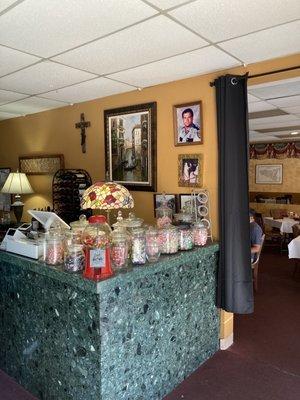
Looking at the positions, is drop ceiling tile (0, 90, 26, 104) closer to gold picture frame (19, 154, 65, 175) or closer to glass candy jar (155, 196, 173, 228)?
gold picture frame (19, 154, 65, 175)

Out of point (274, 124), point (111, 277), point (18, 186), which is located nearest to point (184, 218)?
point (111, 277)

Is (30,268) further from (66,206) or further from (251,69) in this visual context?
(251,69)

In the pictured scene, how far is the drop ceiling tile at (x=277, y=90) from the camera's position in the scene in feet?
10.9

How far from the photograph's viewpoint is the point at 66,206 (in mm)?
4180

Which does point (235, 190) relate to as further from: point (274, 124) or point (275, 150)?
point (275, 150)

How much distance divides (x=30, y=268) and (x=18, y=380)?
1.02 m

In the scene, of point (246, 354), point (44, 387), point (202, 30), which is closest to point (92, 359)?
point (44, 387)

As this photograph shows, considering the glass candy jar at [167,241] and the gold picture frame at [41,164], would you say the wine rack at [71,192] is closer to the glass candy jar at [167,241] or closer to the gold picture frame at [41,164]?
the gold picture frame at [41,164]

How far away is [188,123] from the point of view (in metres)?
3.14

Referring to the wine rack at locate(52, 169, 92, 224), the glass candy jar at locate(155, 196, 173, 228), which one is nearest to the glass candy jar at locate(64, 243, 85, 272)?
the glass candy jar at locate(155, 196, 173, 228)

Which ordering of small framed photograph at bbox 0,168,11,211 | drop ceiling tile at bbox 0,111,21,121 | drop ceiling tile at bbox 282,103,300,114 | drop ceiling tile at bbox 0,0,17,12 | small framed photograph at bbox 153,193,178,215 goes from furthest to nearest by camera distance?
small framed photograph at bbox 0,168,11,211 < drop ceiling tile at bbox 0,111,21,121 < drop ceiling tile at bbox 282,103,300,114 < small framed photograph at bbox 153,193,178,215 < drop ceiling tile at bbox 0,0,17,12

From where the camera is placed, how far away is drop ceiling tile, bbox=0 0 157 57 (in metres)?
1.81

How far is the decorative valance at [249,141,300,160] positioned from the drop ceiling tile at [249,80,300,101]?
5.38 metres

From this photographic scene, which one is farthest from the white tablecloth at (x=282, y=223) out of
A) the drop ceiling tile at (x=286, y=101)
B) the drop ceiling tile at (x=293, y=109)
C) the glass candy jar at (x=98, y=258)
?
the glass candy jar at (x=98, y=258)
